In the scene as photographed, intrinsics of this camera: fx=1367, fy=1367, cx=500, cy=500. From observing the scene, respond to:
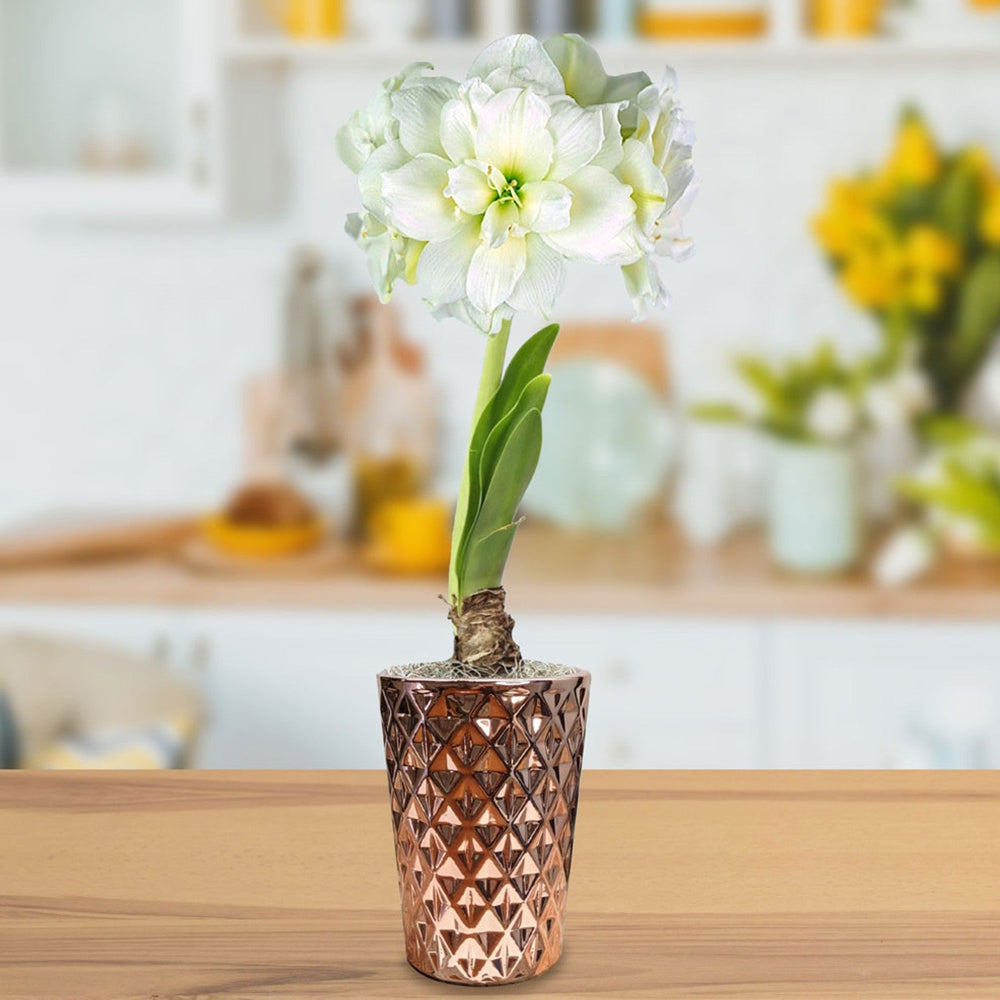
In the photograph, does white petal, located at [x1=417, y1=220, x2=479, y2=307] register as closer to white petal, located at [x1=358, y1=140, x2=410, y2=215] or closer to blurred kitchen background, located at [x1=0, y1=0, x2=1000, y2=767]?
white petal, located at [x1=358, y1=140, x2=410, y2=215]

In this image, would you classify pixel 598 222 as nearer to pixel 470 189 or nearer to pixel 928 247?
pixel 470 189

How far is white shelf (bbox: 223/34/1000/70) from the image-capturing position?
2.51 m

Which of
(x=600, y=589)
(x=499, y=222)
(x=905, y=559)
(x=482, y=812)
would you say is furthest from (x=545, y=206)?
(x=905, y=559)

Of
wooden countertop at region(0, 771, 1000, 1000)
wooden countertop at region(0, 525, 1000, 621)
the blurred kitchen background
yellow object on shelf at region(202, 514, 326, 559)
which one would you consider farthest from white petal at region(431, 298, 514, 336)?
yellow object on shelf at region(202, 514, 326, 559)

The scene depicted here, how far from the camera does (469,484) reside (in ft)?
1.79

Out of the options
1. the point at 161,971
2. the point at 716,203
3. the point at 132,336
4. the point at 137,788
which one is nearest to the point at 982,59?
the point at 716,203

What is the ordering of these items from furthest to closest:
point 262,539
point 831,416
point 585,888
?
point 262,539 < point 831,416 < point 585,888

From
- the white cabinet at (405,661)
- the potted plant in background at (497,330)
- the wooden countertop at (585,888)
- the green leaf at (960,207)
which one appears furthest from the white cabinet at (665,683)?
the potted plant in background at (497,330)

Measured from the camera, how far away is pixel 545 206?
487 millimetres

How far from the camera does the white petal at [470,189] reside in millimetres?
489

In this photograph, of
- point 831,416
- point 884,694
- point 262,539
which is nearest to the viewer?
point 884,694

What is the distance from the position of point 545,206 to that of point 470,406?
241cm

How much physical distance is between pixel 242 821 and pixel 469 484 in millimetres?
326

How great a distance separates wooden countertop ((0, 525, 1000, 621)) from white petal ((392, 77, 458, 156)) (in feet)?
5.70
